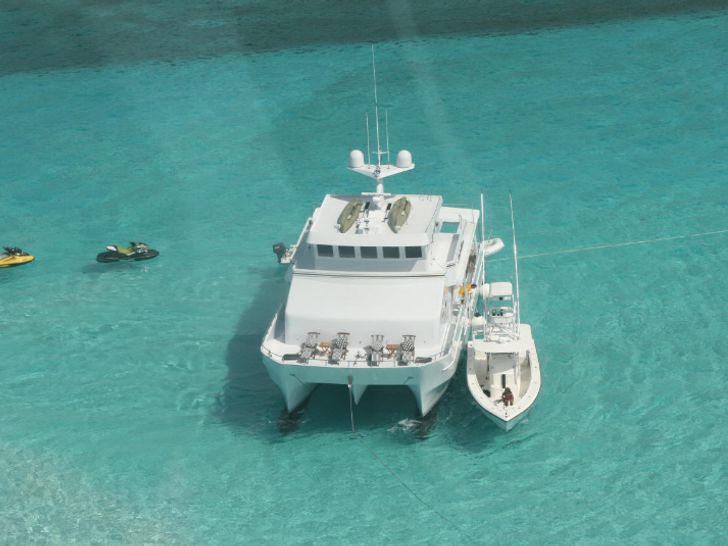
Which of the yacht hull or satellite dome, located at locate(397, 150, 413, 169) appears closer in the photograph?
the yacht hull

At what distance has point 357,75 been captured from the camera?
238 feet

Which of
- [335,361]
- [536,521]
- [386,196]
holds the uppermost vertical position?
[386,196]

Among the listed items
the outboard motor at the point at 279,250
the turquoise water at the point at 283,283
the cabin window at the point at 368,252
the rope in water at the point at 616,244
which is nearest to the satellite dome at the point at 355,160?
the cabin window at the point at 368,252

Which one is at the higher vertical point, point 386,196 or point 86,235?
point 386,196

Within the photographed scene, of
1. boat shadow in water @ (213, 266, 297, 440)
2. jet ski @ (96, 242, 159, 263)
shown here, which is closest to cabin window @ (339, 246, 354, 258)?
boat shadow in water @ (213, 266, 297, 440)

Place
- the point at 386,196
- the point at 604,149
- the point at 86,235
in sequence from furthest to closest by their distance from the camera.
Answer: the point at 604,149 < the point at 86,235 < the point at 386,196

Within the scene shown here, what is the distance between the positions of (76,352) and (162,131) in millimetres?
25664

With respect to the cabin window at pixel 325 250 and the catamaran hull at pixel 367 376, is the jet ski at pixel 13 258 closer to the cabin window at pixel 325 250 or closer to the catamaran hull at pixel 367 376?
the cabin window at pixel 325 250

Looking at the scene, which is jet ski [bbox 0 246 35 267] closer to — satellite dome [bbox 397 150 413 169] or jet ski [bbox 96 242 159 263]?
jet ski [bbox 96 242 159 263]

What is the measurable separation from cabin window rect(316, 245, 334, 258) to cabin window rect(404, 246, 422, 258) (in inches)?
106

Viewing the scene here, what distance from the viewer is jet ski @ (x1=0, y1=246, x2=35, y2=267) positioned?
51844 mm

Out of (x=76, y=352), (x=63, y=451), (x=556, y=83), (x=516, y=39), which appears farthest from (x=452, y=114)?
(x=63, y=451)

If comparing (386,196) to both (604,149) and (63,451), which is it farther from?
(604,149)

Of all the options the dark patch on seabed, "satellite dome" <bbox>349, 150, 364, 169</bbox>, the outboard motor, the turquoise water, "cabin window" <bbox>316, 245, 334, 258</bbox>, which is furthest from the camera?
the dark patch on seabed
